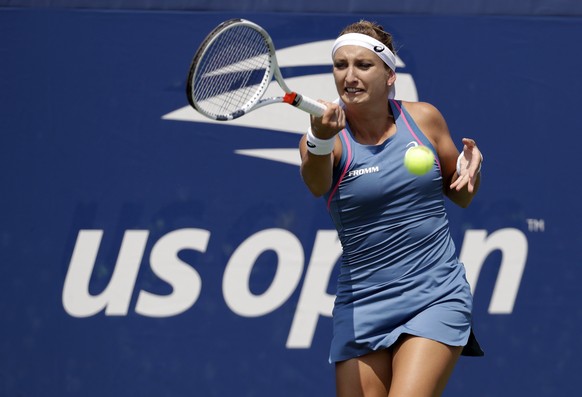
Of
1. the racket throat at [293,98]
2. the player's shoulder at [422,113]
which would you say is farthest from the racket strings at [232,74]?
the player's shoulder at [422,113]

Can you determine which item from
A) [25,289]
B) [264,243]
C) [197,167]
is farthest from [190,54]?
[25,289]

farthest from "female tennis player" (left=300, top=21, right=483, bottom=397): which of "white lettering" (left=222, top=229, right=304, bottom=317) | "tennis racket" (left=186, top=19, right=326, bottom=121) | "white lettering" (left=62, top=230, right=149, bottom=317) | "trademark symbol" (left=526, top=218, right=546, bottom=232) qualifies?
"trademark symbol" (left=526, top=218, right=546, bottom=232)

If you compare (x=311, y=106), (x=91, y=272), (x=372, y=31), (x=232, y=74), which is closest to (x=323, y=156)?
(x=311, y=106)

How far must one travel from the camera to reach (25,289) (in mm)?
4508

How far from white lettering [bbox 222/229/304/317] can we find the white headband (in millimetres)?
1541

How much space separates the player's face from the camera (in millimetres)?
3232

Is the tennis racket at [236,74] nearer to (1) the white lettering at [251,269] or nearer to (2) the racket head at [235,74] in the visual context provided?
(2) the racket head at [235,74]

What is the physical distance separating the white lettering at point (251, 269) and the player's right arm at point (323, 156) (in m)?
1.53

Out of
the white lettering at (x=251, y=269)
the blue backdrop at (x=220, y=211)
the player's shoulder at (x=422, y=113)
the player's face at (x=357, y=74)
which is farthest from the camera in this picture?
the white lettering at (x=251, y=269)

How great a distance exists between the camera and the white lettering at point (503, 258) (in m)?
4.82

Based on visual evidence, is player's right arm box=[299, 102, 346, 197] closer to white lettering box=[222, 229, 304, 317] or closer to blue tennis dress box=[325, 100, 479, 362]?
blue tennis dress box=[325, 100, 479, 362]

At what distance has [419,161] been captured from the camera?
3131 millimetres

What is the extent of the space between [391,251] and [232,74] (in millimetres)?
818

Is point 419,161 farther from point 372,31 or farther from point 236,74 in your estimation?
point 236,74
